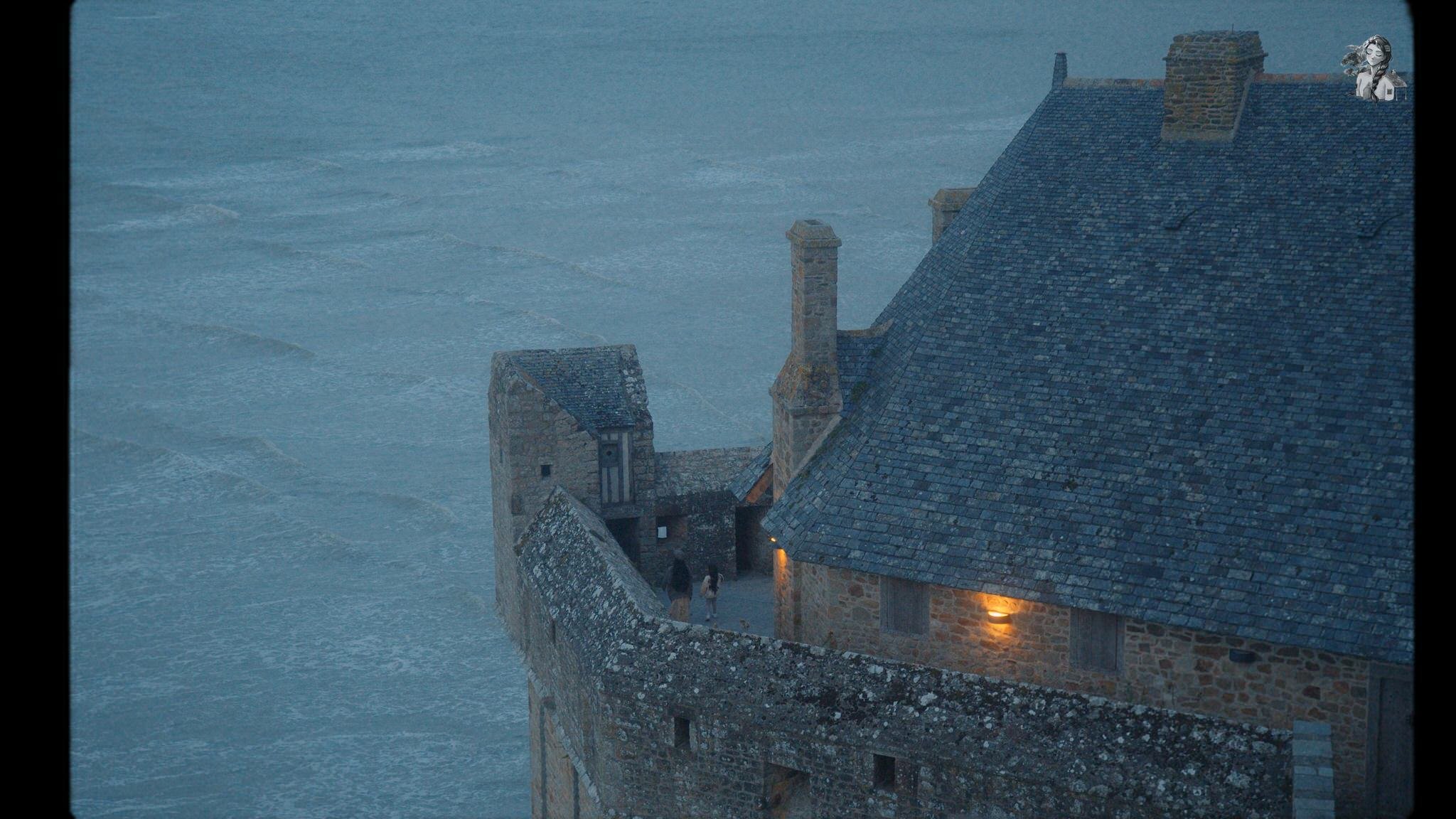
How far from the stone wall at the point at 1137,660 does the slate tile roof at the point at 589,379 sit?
30.9 feet

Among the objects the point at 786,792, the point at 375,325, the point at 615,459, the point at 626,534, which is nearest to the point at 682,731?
the point at 786,792

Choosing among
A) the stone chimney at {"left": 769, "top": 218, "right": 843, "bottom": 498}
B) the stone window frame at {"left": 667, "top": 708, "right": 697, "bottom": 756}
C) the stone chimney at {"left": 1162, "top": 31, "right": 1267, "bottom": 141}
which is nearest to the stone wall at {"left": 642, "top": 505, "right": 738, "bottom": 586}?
the stone chimney at {"left": 769, "top": 218, "right": 843, "bottom": 498}

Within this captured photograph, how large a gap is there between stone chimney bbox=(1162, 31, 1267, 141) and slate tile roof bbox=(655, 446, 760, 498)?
9.81 metres

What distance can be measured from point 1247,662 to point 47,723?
16921 mm

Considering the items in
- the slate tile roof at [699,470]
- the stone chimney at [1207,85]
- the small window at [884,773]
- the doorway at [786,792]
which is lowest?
the doorway at [786,792]

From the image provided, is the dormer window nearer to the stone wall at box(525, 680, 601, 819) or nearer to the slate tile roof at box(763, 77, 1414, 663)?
the stone wall at box(525, 680, 601, 819)

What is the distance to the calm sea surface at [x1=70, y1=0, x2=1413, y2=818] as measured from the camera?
4397cm

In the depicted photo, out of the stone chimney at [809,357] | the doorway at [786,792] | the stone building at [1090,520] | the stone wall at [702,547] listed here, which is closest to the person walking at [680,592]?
the stone building at [1090,520]

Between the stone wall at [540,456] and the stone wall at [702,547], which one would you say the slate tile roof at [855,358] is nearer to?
the stone wall at [702,547]

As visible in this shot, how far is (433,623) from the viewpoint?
48.6 meters

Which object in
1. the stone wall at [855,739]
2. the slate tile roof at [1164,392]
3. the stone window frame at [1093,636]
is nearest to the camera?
the stone wall at [855,739]

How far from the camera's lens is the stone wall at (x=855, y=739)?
16.1 metres

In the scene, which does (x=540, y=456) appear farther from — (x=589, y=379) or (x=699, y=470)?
(x=699, y=470)
